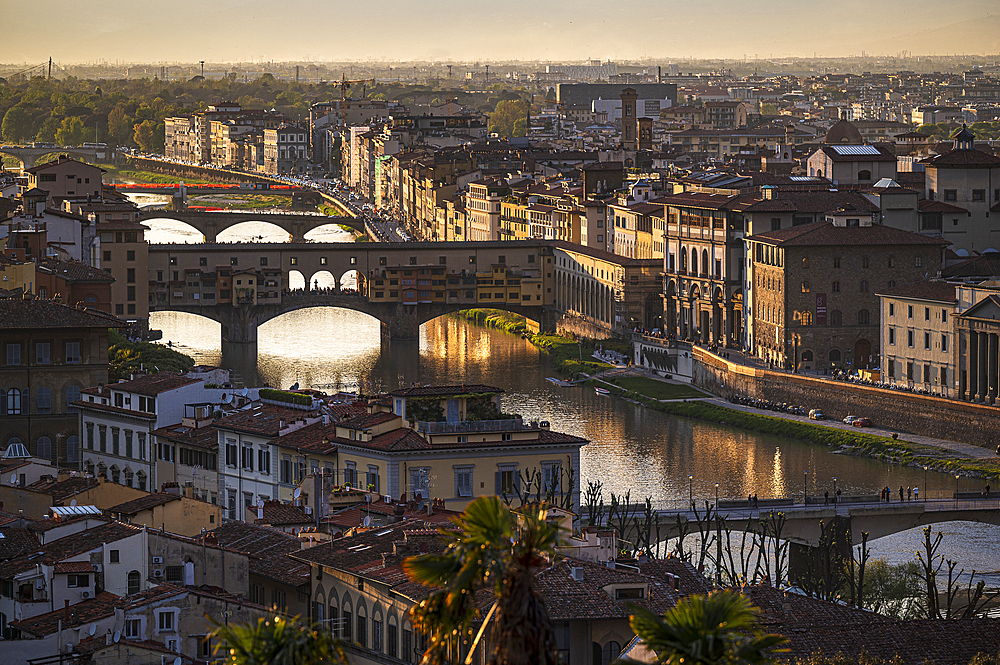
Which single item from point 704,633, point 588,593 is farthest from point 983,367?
point 704,633

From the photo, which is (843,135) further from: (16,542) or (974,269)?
(16,542)

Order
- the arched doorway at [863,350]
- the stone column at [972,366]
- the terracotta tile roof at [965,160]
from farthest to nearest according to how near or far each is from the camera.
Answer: the terracotta tile roof at [965,160] < the arched doorway at [863,350] < the stone column at [972,366]

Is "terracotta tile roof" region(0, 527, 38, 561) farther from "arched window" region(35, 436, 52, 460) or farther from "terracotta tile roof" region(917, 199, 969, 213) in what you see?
"terracotta tile roof" region(917, 199, 969, 213)

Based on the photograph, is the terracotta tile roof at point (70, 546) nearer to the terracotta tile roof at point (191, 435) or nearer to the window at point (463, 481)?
the window at point (463, 481)

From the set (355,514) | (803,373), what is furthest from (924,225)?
(355,514)

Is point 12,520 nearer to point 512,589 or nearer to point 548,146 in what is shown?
point 512,589

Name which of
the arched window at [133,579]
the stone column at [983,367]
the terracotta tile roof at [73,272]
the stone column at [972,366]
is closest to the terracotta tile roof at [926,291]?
the stone column at [972,366]
